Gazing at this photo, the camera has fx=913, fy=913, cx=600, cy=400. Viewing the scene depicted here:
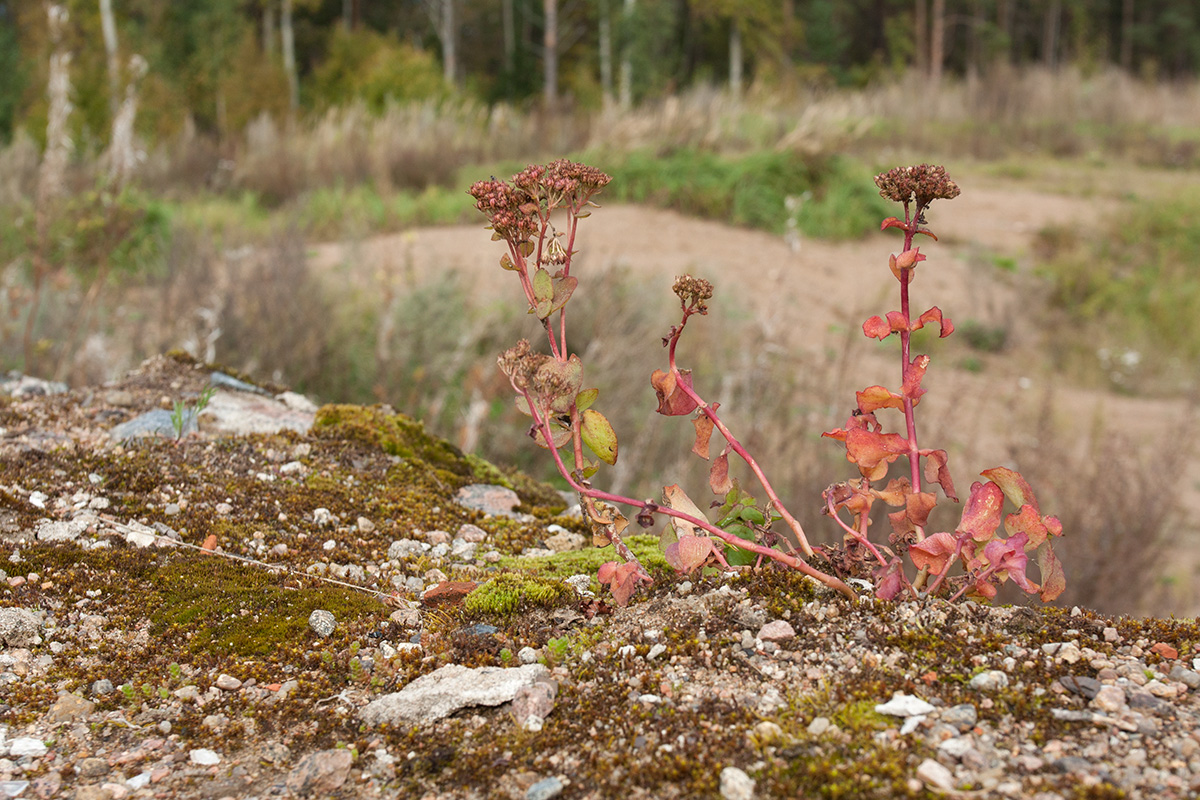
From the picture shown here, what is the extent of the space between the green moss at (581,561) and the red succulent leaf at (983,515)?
0.55 m

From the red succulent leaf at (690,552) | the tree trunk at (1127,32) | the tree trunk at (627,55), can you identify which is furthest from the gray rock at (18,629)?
the tree trunk at (1127,32)

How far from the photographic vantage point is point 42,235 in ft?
12.7

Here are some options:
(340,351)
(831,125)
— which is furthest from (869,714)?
(831,125)

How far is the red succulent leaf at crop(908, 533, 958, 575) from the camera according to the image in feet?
4.77

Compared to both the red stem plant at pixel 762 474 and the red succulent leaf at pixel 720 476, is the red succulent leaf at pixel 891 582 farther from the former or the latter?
the red succulent leaf at pixel 720 476

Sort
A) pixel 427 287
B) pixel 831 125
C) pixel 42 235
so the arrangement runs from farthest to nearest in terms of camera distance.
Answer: pixel 831 125, pixel 427 287, pixel 42 235

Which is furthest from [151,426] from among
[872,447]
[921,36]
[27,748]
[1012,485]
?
[921,36]

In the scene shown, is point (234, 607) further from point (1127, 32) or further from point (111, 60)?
point (1127, 32)

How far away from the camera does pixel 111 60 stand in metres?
19.5

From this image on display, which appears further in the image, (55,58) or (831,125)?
(831,125)

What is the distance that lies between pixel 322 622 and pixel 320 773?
1.23ft

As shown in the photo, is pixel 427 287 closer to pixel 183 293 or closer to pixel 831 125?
pixel 183 293

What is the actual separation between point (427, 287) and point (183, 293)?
146 centimetres

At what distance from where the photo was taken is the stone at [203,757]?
4.20 feet
